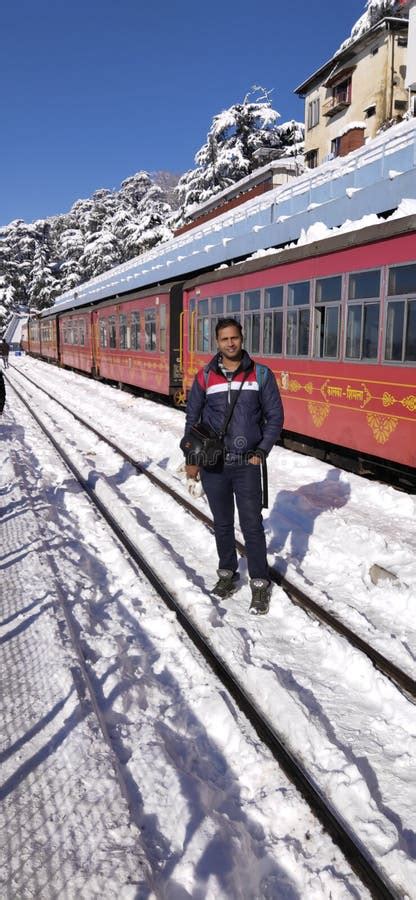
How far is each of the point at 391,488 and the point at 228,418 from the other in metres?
3.98

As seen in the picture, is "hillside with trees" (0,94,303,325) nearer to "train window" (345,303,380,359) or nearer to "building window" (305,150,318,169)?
"building window" (305,150,318,169)

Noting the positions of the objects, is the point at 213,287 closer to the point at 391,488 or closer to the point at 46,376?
the point at 391,488

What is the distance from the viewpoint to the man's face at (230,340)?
3961mm

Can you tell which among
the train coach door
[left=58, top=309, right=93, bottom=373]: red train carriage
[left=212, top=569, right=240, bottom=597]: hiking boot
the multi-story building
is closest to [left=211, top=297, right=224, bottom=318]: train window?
[left=212, top=569, right=240, bottom=597]: hiking boot

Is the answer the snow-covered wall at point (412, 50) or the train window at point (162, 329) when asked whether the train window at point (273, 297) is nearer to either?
the train window at point (162, 329)

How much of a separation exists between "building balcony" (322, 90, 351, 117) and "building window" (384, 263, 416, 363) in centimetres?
3573

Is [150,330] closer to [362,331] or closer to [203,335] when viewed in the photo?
[203,335]

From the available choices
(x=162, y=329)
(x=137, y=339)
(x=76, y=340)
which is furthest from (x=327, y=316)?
(x=76, y=340)

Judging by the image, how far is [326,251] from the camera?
8148 millimetres

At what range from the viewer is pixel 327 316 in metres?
8.35

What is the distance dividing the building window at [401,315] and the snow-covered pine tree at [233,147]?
144ft

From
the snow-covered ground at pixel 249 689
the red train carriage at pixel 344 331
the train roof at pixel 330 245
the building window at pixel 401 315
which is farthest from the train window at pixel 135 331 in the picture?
the snow-covered ground at pixel 249 689

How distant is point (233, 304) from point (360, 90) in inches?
1262

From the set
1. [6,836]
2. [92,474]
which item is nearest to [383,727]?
[6,836]
